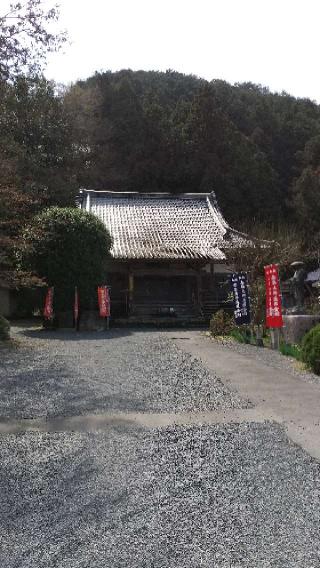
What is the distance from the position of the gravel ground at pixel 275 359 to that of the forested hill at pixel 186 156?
20174 millimetres

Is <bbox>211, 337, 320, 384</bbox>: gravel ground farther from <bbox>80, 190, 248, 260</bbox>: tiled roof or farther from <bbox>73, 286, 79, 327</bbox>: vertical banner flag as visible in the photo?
<bbox>80, 190, 248, 260</bbox>: tiled roof

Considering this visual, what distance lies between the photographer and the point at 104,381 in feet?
25.6

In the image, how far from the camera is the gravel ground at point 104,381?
629cm

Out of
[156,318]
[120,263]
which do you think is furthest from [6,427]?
Answer: [120,263]

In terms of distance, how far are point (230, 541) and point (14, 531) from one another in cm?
121

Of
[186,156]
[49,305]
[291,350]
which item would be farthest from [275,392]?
[186,156]

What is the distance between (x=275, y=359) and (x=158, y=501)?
6.90 m

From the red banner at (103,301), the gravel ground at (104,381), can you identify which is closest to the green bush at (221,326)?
the gravel ground at (104,381)

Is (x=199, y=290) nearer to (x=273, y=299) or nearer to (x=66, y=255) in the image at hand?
(x=66, y=255)

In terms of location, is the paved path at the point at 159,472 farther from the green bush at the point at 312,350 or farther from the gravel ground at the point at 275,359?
the green bush at the point at 312,350

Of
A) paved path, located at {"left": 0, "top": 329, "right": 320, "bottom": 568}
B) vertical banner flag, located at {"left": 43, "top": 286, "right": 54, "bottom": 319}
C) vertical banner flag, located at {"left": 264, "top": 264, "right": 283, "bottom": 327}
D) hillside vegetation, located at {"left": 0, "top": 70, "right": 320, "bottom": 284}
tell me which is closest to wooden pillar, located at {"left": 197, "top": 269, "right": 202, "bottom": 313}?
vertical banner flag, located at {"left": 43, "top": 286, "right": 54, "bottom": 319}

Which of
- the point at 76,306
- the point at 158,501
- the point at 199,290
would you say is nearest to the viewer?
the point at 158,501

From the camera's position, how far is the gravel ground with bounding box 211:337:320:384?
326 inches

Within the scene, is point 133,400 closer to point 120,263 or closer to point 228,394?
point 228,394
